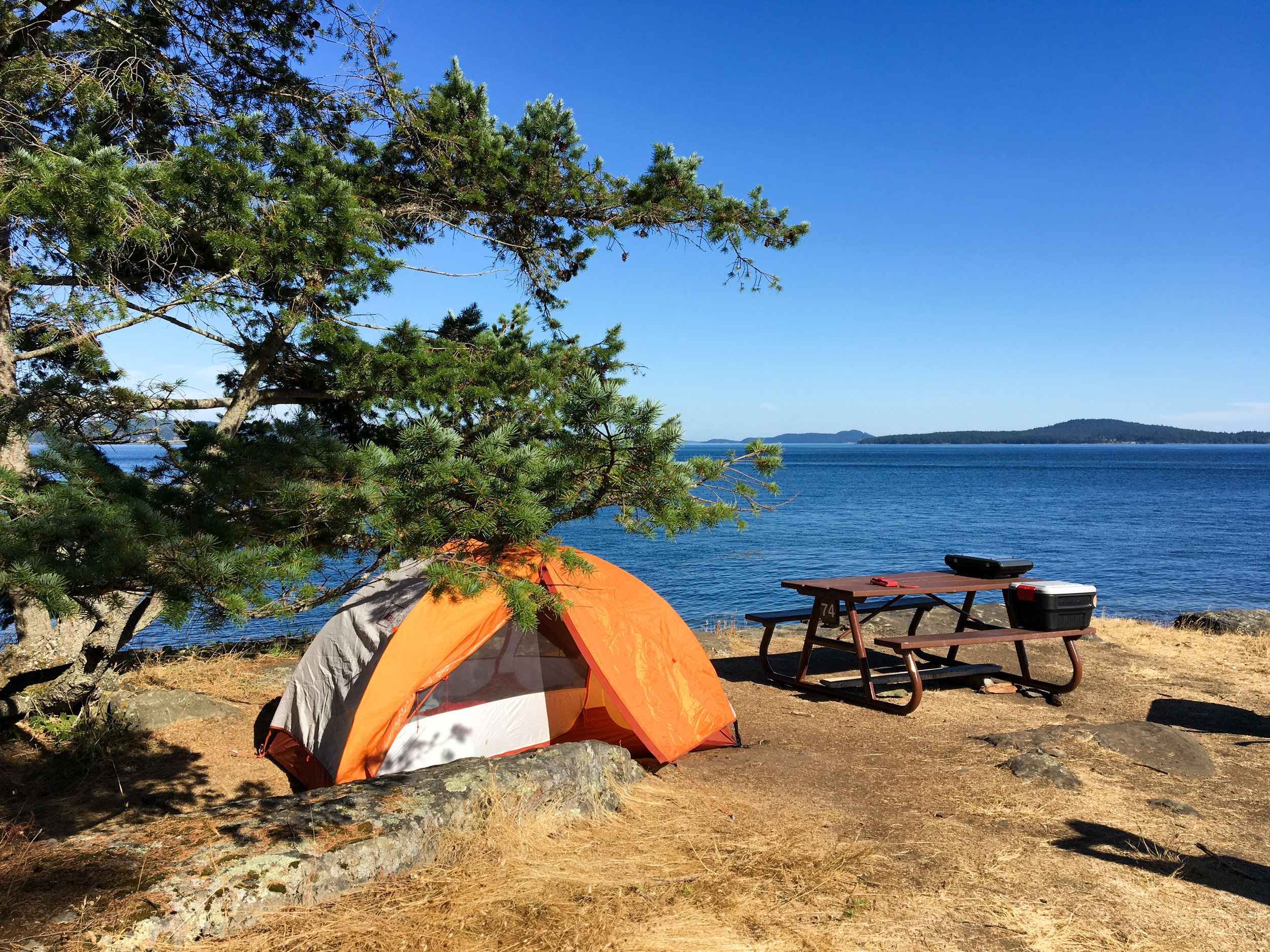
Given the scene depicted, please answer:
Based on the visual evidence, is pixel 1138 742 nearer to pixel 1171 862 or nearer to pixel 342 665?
pixel 1171 862

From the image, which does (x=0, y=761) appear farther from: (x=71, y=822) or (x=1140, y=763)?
(x=1140, y=763)

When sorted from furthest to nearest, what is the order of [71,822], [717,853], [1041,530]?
[1041,530] < [71,822] < [717,853]

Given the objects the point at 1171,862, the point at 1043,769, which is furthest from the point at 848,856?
the point at 1043,769

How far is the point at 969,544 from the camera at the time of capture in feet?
104

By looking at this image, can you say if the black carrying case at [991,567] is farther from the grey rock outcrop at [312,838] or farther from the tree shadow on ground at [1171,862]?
the grey rock outcrop at [312,838]

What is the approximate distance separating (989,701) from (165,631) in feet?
47.8

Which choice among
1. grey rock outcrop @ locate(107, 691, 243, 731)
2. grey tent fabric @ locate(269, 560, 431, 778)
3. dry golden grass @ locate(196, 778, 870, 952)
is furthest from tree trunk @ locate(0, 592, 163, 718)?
dry golden grass @ locate(196, 778, 870, 952)

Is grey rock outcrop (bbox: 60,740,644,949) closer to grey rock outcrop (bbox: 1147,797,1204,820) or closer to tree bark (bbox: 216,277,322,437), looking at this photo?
tree bark (bbox: 216,277,322,437)

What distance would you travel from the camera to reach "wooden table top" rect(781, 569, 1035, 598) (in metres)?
7.22

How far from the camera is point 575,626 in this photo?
598 cm

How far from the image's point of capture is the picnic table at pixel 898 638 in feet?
23.7

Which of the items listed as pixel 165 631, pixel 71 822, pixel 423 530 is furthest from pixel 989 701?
pixel 165 631

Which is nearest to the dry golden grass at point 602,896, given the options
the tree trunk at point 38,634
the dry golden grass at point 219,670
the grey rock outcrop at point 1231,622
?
the tree trunk at point 38,634

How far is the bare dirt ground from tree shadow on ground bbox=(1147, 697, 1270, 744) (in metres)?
0.03
